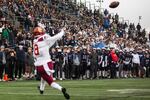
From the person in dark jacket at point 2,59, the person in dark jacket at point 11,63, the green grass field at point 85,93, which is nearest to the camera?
the green grass field at point 85,93

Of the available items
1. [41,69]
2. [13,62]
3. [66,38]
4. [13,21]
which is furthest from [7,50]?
[41,69]

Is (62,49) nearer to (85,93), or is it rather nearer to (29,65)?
(29,65)

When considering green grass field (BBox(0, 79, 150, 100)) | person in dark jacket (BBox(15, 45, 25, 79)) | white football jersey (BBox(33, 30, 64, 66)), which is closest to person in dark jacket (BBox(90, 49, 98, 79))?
person in dark jacket (BBox(15, 45, 25, 79))

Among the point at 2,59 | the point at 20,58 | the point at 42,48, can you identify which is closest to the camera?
the point at 42,48

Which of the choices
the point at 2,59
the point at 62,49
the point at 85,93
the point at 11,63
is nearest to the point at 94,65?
the point at 62,49

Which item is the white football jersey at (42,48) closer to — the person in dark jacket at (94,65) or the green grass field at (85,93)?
the green grass field at (85,93)

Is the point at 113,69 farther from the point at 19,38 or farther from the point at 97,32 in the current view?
the point at 97,32

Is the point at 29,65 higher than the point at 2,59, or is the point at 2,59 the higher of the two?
the point at 2,59

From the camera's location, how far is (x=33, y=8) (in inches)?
1423

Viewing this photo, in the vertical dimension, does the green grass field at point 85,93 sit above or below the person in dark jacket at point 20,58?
below

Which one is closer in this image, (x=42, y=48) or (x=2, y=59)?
(x=42, y=48)

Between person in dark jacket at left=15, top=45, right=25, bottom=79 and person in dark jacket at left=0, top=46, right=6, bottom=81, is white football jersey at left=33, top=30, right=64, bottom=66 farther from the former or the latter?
person in dark jacket at left=15, top=45, right=25, bottom=79

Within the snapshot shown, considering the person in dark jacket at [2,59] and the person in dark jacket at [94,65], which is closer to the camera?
the person in dark jacket at [2,59]

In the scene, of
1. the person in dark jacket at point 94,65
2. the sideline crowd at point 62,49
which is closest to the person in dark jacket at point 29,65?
the sideline crowd at point 62,49
